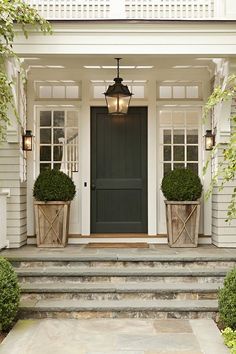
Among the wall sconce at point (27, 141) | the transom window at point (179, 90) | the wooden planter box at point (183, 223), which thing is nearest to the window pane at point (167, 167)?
the wooden planter box at point (183, 223)

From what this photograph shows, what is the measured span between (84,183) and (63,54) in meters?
2.28

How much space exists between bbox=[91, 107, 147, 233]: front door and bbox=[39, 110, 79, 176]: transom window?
356 millimetres

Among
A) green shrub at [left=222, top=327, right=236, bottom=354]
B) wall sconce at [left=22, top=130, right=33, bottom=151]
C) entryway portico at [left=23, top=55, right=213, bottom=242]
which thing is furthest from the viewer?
entryway portico at [left=23, top=55, right=213, bottom=242]

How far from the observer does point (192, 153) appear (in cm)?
740

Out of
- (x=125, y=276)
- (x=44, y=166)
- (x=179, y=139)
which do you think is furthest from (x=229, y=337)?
(x=44, y=166)

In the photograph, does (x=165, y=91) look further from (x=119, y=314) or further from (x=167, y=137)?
(x=119, y=314)

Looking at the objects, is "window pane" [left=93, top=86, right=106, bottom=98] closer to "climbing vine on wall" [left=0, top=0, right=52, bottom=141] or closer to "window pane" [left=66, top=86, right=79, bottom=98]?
"window pane" [left=66, top=86, right=79, bottom=98]

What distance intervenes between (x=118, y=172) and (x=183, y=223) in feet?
4.74

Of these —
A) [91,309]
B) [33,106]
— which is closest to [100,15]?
[33,106]

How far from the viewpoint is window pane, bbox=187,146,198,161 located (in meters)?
7.40

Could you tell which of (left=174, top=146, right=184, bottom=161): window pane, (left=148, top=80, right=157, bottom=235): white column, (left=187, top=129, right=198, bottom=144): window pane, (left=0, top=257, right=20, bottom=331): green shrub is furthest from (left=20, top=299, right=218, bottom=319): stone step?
(left=187, top=129, right=198, bottom=144): window pane

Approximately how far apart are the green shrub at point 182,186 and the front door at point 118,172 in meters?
0.75

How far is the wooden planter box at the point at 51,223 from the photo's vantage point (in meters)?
6.62

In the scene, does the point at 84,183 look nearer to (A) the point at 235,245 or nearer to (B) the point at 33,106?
(B) the point at 33,106
